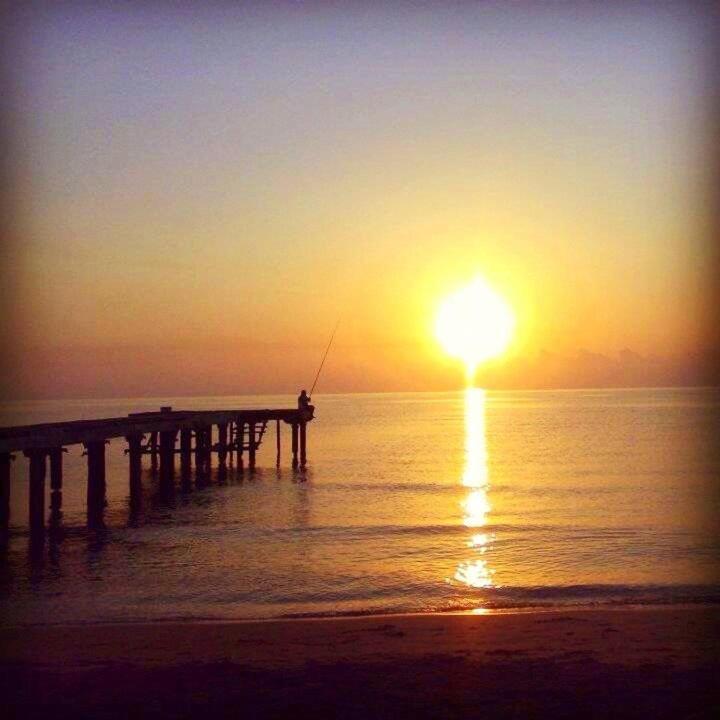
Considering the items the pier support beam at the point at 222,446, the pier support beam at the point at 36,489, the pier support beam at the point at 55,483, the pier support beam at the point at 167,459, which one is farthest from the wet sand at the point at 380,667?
the pier support beam at the point at 222,446

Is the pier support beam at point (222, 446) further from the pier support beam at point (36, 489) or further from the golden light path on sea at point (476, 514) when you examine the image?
the pier support beam at point (36, 489)

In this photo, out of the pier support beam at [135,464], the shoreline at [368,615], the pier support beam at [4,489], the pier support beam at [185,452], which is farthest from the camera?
the pier support beam at [185,452]

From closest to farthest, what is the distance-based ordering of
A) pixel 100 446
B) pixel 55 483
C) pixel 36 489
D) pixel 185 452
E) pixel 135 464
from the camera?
pixel 36 489 < pixel 100 446 < pixel 55 483 < pixel 135 464 < pixel 185 452

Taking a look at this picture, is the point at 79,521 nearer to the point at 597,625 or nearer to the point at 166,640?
the point at 166,640

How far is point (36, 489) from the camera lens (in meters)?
19.1

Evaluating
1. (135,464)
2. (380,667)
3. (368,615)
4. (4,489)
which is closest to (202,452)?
(135,464)

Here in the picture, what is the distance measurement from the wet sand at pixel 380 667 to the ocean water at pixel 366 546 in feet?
5.67

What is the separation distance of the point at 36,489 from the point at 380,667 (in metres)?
13.2

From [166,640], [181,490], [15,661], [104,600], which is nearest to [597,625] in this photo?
[166,640]

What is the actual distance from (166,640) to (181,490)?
21.3 metres

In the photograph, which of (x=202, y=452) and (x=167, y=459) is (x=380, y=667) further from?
(x=202, y=452)

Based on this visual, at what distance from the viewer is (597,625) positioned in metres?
9.92

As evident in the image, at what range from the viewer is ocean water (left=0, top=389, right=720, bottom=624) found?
12852 millimetres

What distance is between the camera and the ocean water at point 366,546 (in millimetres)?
12852
